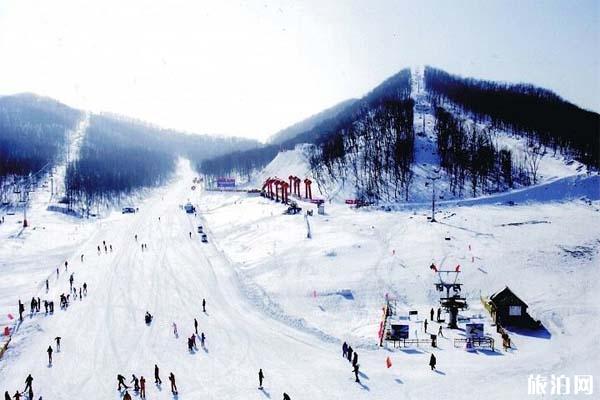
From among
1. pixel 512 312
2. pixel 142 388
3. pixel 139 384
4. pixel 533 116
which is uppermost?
pixel 533 116

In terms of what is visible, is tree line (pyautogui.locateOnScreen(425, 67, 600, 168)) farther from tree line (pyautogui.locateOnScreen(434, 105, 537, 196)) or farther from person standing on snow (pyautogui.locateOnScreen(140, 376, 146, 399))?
person standing on snow (pyautogui.locateOnScreen(140, 376, 146, 399))

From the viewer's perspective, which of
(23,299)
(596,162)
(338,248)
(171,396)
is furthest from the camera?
(596,162)

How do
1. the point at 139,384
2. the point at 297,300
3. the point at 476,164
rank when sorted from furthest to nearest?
1. the point at 476,164
2. the point at 297,300
3. the point at 139,384

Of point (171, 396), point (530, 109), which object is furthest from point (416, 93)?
point (171, 396)

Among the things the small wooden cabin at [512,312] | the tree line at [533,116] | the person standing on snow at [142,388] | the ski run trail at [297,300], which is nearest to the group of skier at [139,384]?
the person standing on snow at [142,388]

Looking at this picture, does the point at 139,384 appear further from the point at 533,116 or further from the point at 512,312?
the point at 533,116

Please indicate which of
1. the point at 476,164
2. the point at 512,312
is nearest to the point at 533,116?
the point at 476,164

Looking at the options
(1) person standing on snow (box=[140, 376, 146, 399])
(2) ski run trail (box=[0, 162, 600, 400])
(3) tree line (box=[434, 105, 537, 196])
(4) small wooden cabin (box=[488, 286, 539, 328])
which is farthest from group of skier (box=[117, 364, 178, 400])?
(3) tree line (box=[434, 105, 537, 196])

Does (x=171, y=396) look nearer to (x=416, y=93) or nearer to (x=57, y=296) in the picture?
(x=57, y=296)
